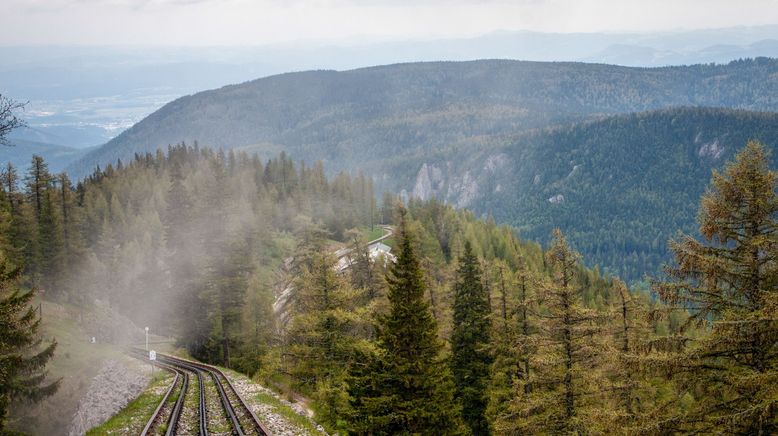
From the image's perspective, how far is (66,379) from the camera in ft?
119

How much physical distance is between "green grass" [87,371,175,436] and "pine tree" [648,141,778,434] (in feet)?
63.1

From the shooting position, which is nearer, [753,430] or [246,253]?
[753,430]

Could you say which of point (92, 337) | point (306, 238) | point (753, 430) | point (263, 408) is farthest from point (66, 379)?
point (753, 430)

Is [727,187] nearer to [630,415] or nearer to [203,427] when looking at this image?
[630,415]

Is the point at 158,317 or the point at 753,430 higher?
the point at 753,430

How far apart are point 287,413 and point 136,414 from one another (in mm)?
6930

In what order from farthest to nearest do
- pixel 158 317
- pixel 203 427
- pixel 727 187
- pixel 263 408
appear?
pixel 158 317 → pixel 263 408 → pixel 203 427 → pixel 727 187

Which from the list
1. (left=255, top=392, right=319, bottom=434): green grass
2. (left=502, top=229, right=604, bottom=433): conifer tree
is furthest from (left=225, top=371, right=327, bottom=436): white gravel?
(left=502, top=229, right=604, bottom=433): conifer tree

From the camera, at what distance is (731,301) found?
42.6 ft

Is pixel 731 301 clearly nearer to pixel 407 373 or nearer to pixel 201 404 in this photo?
pixel 407 373

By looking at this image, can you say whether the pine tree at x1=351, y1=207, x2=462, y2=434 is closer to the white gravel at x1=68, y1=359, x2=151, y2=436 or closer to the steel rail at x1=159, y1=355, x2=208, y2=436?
the steel rail at x1=159, y1=355, x2=208, y2=436

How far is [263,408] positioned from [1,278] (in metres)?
11.5

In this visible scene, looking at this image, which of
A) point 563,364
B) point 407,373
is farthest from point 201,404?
point 563,364

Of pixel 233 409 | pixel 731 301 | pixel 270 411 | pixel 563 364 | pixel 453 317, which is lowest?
pixel 270 411
